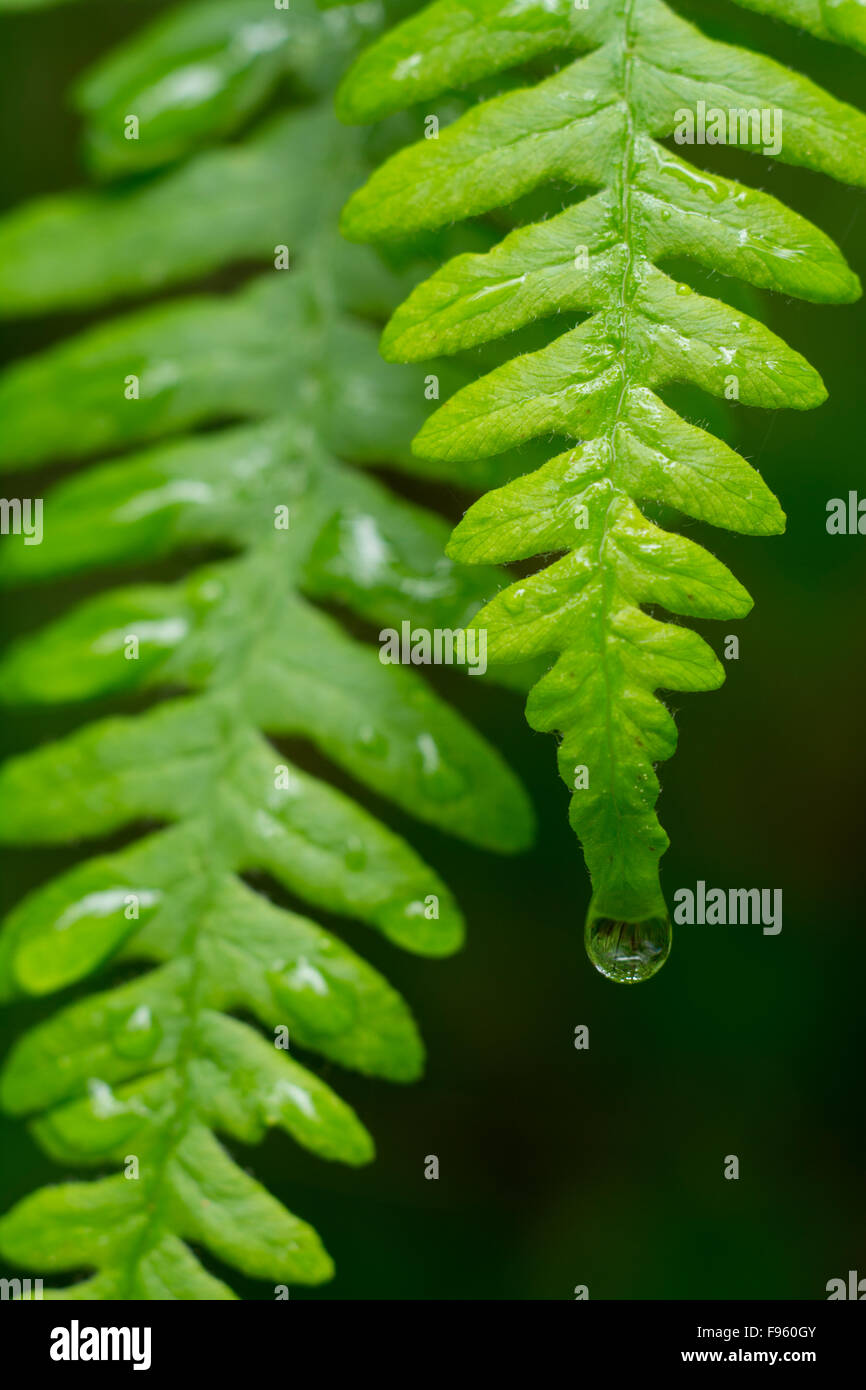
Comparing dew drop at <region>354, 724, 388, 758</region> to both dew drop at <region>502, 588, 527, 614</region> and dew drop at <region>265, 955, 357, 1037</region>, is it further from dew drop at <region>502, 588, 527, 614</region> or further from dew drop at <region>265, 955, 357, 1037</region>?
dew drop at <region>502, 588, 527, 614</region>

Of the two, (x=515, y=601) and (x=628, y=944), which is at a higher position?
(x=515, y=601)

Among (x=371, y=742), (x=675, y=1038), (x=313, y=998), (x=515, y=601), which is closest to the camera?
(x=515, y=601)

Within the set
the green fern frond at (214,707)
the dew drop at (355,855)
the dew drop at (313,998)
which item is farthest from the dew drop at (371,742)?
the dew drop at (313,998)

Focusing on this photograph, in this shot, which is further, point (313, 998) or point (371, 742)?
point (371, 742)

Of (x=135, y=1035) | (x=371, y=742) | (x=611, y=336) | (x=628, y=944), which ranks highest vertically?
(x=611, y=336)

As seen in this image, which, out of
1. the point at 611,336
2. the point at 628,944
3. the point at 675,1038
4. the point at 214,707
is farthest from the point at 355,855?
the point at 675,1038

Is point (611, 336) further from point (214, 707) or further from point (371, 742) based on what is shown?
point (214, 707)
